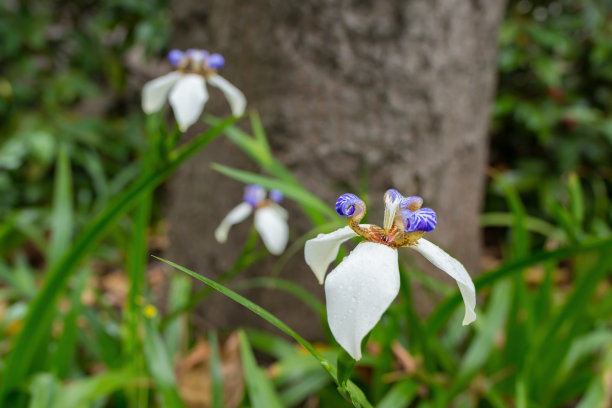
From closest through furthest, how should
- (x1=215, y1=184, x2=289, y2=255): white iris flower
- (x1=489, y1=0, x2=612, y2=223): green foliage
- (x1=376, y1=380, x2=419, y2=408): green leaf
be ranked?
1. (x1=376, y1=380, x2=419, y2=408): green leaf
2. (x1=215, y1=184, x2=289, y2=255): white iris flower
3. (x1=489, y1=0, x2=612, y2=223): green foliage

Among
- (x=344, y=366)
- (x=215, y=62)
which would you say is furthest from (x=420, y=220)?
(x=215, y=62)

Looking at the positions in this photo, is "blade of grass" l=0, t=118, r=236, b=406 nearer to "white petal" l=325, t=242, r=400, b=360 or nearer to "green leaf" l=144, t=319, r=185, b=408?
"green leaf" l=144, t=319, r=185, b=408

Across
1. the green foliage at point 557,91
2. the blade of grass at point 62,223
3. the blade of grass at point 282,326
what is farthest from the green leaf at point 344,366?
the green foliage at point 557,91

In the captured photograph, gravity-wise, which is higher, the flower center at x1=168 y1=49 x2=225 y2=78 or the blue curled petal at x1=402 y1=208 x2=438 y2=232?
the blue curled petal at x1=402 y1=208 x2=438 y2=232

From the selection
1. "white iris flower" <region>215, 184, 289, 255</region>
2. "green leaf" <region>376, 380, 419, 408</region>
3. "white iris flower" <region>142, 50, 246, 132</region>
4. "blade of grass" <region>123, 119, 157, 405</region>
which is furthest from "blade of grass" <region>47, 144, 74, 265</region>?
"green leaf" <region>376, 380, 419, 408</region>

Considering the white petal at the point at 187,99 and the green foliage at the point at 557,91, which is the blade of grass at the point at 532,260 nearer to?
the white petal at the point at 187,99

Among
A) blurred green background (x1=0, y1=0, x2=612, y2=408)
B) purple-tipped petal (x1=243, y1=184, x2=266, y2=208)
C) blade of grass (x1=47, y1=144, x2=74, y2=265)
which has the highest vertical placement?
purple-tipped petal (x1=243, y1=184, x2=266, y2=208)

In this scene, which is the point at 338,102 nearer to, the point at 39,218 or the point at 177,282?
the point at 177,282
